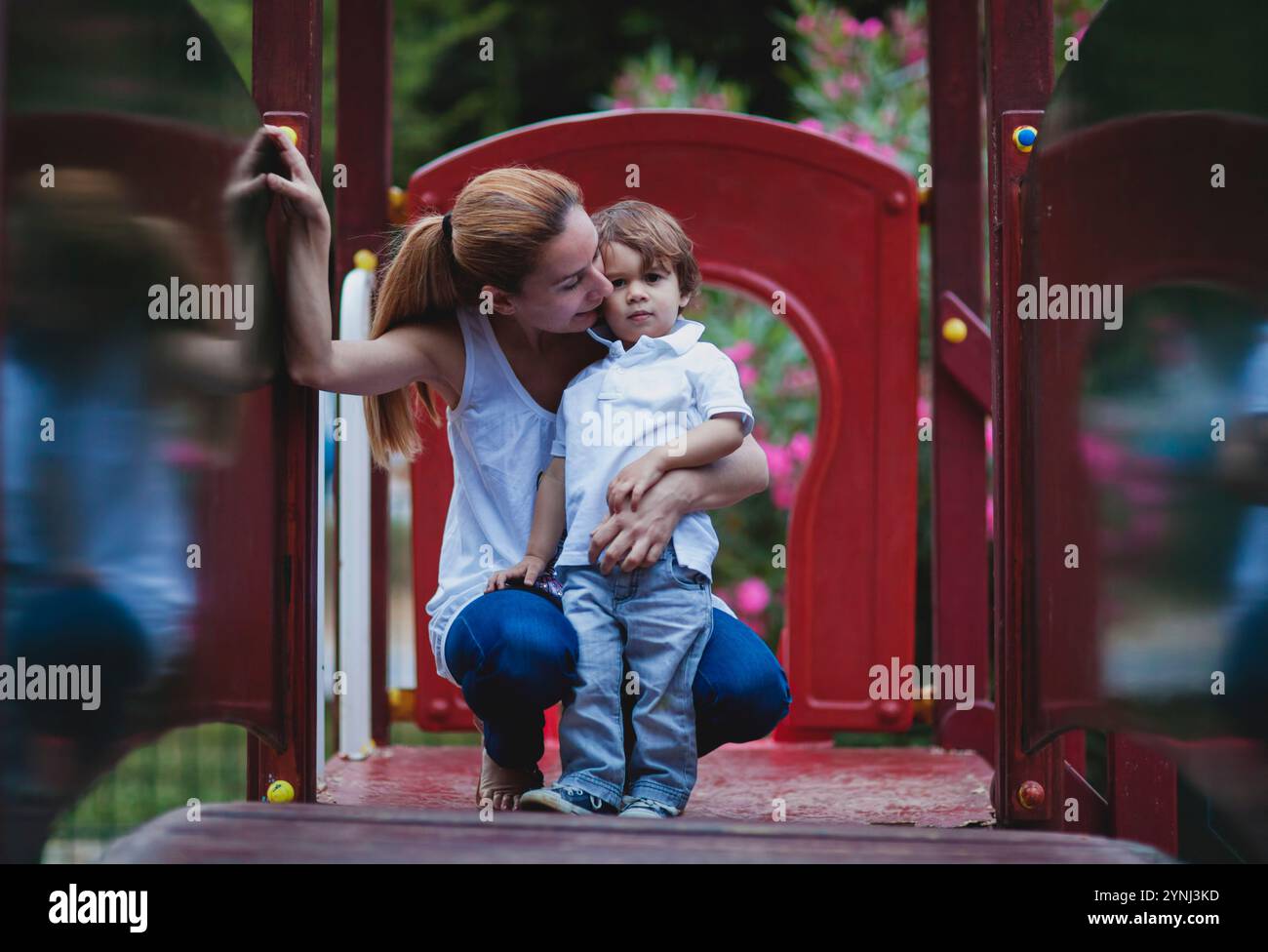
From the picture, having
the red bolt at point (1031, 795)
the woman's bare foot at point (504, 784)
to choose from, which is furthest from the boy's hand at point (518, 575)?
the red bolt at point (1031, 795)

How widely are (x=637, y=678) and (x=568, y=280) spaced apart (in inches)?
24.4

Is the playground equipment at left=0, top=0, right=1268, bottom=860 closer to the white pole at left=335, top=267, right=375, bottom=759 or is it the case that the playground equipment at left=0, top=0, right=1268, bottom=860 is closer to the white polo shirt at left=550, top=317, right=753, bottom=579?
the white pole at left=335, top=267, right=375, bottom=759

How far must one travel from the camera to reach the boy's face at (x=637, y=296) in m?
2.20

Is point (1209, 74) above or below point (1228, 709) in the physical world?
above

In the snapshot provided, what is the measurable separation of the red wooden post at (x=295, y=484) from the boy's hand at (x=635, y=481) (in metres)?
0.51

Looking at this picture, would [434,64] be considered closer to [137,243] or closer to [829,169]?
[829,169]

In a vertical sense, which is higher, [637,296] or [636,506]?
[637,296]

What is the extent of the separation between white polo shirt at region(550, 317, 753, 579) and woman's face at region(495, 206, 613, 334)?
106 mm

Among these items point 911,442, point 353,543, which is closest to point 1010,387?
point 911,442

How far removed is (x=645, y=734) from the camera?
6.66ft

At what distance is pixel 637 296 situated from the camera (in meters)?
2.20

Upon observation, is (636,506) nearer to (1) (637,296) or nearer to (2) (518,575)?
(2) (518,575)

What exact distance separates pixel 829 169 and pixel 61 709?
2484 mm
